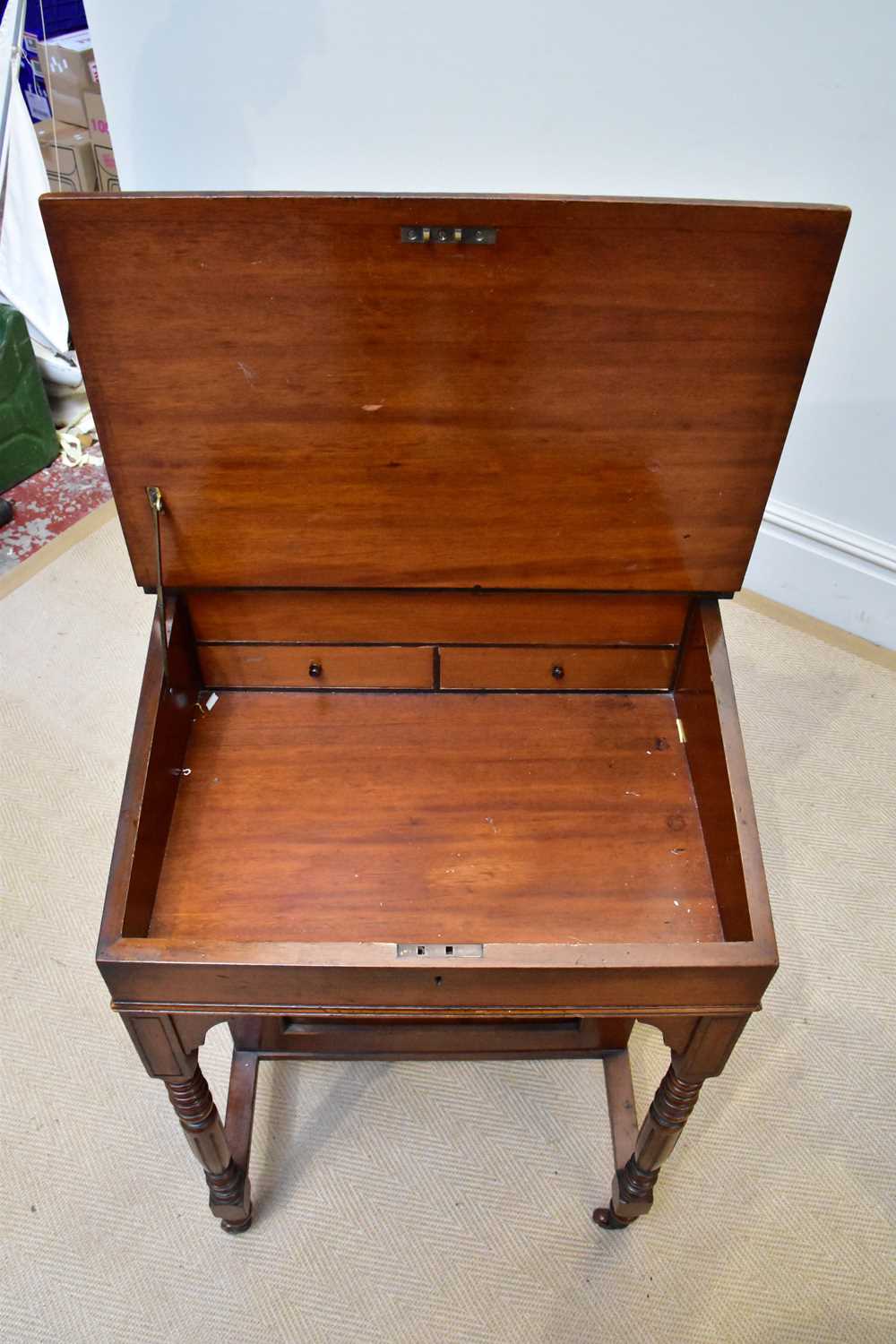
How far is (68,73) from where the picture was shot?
2787 mm

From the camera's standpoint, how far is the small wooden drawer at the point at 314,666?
1.14m

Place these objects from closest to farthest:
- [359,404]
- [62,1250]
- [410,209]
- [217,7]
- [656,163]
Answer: [410,209] → [359,404] → [62,1250] → [656,163] → [217,7]

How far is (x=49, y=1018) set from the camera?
1.45 m

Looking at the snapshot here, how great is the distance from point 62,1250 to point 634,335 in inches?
52.1

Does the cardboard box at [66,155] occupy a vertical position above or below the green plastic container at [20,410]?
above

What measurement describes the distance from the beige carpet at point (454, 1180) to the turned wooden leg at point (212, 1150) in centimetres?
6

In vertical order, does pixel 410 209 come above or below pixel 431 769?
above

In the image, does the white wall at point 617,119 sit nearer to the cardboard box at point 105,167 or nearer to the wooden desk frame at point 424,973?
the cardboard box at point 105,167

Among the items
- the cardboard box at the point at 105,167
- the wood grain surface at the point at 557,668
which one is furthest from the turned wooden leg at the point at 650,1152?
the cardboard box at the point at 105,167

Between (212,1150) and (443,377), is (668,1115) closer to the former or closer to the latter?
(212,1150)

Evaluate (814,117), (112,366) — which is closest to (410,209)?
(112,366)

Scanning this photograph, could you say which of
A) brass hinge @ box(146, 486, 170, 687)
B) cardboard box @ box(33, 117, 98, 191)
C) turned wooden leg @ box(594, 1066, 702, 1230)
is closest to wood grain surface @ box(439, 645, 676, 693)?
brass hinge @ box(146, 486, 170, 687)

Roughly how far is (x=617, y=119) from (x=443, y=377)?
118 centimetres

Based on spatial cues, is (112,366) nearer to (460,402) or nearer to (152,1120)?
(460,402)
